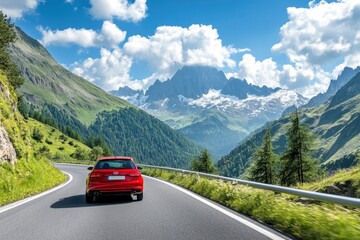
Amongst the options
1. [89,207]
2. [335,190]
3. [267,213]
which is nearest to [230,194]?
[267,213]

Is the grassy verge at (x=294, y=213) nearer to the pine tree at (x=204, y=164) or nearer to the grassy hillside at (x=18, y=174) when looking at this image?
the grassy hillside at (x=18, y=174)

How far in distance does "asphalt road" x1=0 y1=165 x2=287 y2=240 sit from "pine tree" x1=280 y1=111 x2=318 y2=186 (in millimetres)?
35139

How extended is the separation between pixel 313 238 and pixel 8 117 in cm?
2127

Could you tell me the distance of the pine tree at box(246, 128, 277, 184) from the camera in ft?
163

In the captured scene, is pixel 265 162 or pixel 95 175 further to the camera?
pixel 265 162

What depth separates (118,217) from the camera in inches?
378

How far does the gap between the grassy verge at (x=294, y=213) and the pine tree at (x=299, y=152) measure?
3369cm

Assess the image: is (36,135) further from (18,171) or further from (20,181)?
(20,181)

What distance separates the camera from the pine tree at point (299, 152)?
147 ft

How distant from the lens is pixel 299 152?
45.2m

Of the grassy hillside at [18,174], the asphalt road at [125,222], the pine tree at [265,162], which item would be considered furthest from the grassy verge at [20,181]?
the pine tree at [265,162]

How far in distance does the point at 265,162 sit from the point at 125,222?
4317 cm

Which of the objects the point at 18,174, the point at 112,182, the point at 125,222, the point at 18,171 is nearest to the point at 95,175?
the point at 112,182

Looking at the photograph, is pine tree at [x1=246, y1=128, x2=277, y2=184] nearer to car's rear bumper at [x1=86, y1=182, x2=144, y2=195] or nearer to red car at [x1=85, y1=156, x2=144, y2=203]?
red car at [x1=85, y1=156, x2=144, y2=203]
